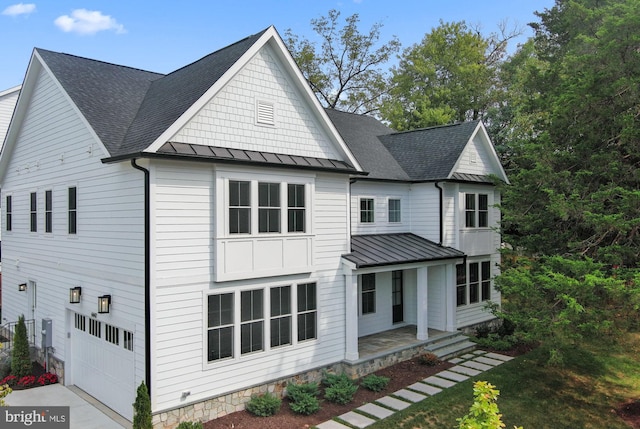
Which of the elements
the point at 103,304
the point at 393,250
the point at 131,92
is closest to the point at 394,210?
the point at 393,250

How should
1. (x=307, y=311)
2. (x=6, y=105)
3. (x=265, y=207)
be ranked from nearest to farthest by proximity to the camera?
1. (x=265, y=207)
2. (x=307, y=311)
3. (x=6, y=105)

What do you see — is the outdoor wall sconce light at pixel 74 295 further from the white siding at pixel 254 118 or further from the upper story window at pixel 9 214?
the upper story window at pixel 9 214

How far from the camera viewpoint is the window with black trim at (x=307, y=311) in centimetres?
1174

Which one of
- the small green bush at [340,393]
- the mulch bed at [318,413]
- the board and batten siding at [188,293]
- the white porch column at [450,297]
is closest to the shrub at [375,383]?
the mulch bed at [318,413]

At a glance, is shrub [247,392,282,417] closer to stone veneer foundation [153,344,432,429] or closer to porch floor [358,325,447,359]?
stone veneer foundation [153,344,432,429]

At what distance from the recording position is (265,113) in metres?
11.1

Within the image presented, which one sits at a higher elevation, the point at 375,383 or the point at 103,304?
the point at 103,304

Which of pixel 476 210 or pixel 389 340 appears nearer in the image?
pixel 389 340

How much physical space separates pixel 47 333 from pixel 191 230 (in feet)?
22.3

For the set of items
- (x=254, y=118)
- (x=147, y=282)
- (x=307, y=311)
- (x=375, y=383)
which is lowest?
(x=375, y=383)

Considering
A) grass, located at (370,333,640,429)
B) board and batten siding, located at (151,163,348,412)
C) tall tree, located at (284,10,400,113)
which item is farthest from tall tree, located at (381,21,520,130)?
board and batten siding, located at (151,163,348,412)

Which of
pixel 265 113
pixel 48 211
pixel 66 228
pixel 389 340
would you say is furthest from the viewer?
pixel 389 340

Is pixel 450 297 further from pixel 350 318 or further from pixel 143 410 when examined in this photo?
pixel 143 410

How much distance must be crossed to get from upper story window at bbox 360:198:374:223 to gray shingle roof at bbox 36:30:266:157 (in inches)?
280
